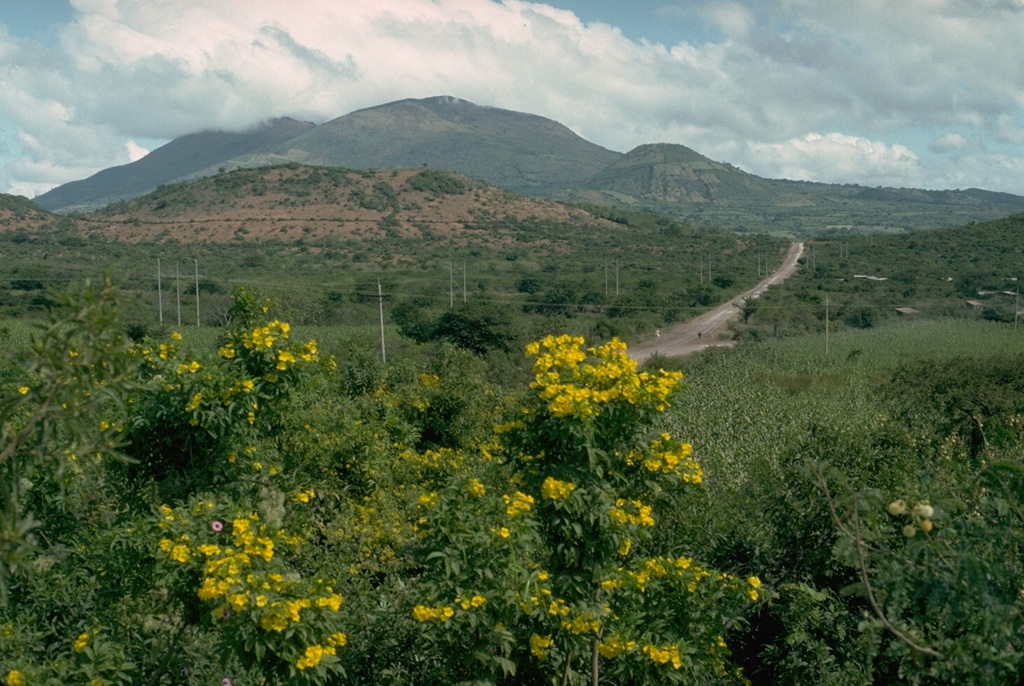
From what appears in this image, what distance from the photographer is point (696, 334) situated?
151 ft

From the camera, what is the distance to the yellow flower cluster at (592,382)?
510 centimetres

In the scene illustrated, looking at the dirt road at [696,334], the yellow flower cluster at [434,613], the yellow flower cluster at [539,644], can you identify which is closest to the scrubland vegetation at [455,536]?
the yellow flower cluster at [434,613]

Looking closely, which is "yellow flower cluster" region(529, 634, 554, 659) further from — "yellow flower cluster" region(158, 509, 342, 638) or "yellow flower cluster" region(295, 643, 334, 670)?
"yellow flower cluster" region(295, 643, 334, 670)

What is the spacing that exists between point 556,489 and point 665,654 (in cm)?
111

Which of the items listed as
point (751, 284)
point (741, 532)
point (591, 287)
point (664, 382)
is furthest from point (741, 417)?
point (751, 284)

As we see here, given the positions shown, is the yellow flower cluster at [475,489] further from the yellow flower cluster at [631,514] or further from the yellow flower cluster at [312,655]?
the yellow flower cluster at [312,655]

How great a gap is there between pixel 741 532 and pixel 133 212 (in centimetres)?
8951

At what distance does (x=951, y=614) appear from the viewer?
11.3ft

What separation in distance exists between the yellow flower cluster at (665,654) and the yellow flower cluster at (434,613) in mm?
1192

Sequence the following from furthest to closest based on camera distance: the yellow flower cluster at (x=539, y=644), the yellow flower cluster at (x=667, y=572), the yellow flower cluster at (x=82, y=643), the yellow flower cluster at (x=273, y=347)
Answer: the yellow flower cluster at (x=273, y=347)
the yellow flower cluster at (x=667, y=572)
the yellow flower cluster at (x=539, y=644)
the yellow flower cluster at (x=82, y=643)

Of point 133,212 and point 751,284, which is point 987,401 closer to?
point 751,284

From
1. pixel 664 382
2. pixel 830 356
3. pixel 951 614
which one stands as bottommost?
pixel 830 356

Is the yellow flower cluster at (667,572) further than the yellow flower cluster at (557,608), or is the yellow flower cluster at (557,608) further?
the yellow flower cluster at (667,572)

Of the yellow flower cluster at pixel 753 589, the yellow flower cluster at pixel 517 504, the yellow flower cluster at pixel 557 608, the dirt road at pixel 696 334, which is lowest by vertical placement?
the dirt road at pixel 696 334
